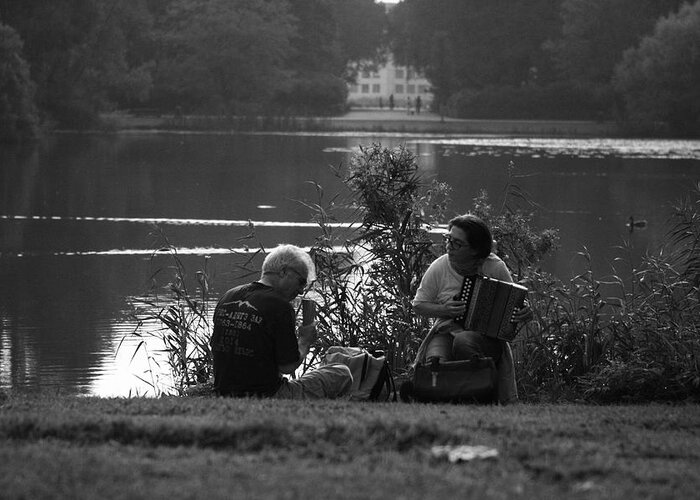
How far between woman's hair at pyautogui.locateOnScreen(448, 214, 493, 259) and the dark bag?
77 centimetres

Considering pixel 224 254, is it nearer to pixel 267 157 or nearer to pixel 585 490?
pixel 585 490

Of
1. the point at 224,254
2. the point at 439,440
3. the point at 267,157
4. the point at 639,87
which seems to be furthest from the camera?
the point at 639,87

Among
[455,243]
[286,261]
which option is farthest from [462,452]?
[455,243]

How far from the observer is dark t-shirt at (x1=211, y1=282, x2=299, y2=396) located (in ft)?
23.2

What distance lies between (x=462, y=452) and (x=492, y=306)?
108 inches

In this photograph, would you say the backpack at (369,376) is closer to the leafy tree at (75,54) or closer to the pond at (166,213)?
the pond at (166,213)

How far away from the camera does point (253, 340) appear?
707 centimetres

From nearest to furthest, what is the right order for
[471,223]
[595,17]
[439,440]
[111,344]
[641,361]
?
[439,440] → [471,223] → [641,361] → [111,344] → [595,17]

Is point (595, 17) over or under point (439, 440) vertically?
over

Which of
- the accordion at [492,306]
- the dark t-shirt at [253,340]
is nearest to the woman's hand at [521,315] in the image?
the accordion at [492,306]

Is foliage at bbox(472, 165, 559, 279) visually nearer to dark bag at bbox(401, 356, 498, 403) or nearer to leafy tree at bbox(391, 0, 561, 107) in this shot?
dark bag at bbox(401, 356, 498, 403)

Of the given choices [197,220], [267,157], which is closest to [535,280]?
[197,220]

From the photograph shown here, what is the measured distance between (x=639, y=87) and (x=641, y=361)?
6290 cm

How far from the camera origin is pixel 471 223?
7941 mm
